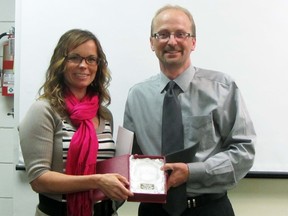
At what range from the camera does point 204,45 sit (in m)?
1.96

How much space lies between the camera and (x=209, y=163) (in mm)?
1343

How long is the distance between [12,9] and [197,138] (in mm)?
1875

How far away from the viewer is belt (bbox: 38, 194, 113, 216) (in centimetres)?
132

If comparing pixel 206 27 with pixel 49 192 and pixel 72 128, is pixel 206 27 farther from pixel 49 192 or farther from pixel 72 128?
pixel 49 192

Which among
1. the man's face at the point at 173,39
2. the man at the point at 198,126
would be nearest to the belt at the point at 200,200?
the man at the point at 198,126

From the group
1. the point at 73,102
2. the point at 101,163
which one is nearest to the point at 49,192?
the point at 101,163

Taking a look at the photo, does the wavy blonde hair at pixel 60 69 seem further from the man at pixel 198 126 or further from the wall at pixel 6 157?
the wall at pixel 6 157

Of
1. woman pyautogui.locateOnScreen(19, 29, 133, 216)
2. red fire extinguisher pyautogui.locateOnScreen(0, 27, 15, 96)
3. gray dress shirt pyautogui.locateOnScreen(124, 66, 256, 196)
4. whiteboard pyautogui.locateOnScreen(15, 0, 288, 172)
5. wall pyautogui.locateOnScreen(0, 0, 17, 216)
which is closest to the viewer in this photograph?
woman pyautogui.locateOnScreen(19, 29, 133, 216)

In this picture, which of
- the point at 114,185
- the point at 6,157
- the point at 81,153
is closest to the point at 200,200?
the point at 114,185

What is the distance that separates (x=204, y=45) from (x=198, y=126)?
2.41 ft

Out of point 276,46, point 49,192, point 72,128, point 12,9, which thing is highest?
point 12,9

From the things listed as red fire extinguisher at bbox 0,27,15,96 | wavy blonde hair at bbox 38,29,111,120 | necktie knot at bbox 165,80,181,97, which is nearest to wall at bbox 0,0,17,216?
red fire extinguisher at bbox 0,27,15,96

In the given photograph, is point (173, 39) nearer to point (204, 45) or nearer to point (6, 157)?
point (204, 45)

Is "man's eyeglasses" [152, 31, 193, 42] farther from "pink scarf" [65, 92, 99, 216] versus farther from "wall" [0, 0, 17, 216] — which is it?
"wall" [0, 0, 17, 216]
